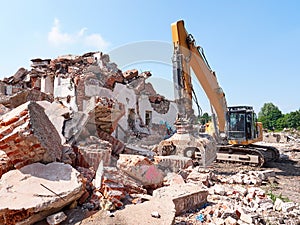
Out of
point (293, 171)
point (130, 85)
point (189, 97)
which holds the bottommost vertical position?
point (293, 171)

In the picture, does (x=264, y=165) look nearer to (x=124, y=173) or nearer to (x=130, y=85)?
(x=124, y=173)

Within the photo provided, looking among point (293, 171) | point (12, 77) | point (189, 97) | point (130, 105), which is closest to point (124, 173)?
point (189, 97)

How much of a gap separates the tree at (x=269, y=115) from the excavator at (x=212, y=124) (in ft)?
131

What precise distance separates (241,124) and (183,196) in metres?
5.81

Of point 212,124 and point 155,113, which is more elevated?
point 155,113

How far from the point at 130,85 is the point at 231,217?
14465 mm

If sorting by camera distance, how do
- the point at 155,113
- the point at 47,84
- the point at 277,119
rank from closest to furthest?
1. the point at 47,84
2. the point at 155,113
3. the point at 277,119

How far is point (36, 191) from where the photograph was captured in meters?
2.80

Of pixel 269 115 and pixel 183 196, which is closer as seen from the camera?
pixel 183 196

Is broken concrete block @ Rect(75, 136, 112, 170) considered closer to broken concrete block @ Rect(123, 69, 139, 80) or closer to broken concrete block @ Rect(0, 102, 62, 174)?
broken concrete block @ Rect(0, 102, 62, 174)

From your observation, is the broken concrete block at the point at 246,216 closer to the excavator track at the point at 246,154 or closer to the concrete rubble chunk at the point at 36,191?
the concrete rubble chunk at the point at 36,191

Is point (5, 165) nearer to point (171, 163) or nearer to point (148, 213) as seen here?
point (148, 213)

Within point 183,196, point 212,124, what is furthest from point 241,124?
point 183,196

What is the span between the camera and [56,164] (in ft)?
11.2
